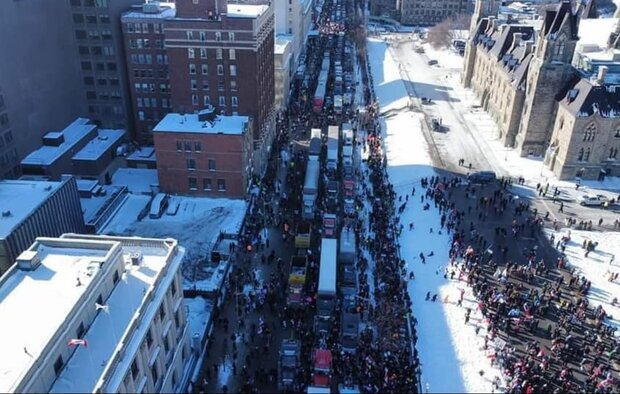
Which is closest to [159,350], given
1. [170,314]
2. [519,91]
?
[170,314]

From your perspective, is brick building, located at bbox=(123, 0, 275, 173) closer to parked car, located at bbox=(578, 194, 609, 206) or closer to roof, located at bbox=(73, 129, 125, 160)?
roof, located at bbox=(73, 129, 125, 160)

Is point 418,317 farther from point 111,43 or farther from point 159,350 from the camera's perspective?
point 111,43

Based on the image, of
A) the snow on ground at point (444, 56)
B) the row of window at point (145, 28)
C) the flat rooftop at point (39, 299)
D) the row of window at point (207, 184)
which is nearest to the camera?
the flat rooftop at point (39, 299)

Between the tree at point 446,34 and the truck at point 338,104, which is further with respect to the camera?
the tree at point 446,34

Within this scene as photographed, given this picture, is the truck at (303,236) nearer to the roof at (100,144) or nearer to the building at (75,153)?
the building at (75,153)

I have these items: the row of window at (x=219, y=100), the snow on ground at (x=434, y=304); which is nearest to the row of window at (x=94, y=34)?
the row of window at (x=219, y=100)

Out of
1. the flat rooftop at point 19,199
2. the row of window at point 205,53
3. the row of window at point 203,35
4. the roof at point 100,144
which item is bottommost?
the roof at point 100,144
